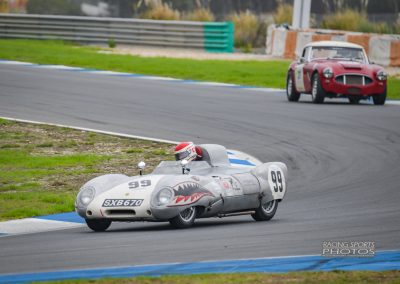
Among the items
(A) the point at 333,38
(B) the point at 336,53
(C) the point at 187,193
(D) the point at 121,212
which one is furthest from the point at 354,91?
(D) the point at 121,212

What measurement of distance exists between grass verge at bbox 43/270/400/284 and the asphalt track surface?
2.65 feet

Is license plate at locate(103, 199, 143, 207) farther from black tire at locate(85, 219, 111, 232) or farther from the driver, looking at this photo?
the driver

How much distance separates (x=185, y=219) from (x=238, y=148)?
6.82 m

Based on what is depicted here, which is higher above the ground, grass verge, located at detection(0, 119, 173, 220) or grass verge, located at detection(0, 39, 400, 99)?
grass verge, located at detection(0, 119, 173, 220)

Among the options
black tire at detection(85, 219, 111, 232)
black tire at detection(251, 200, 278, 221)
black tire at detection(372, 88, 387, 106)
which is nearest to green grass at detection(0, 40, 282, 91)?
black tire at detection(372, 88, 387, 106)

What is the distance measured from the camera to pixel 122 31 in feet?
124

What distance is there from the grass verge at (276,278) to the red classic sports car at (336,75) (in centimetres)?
1499

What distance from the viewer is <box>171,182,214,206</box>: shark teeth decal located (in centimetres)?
1097

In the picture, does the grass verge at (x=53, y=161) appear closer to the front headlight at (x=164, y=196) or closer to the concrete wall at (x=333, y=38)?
the front headlight at (x=164, y=196)

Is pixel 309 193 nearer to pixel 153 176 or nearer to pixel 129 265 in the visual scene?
pixel 153 176

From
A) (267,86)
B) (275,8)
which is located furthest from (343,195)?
(275,8)

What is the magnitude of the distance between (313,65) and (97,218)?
44.1 ft

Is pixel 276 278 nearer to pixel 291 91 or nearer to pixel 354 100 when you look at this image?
pixel 354 100

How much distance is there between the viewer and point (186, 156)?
1191cm
